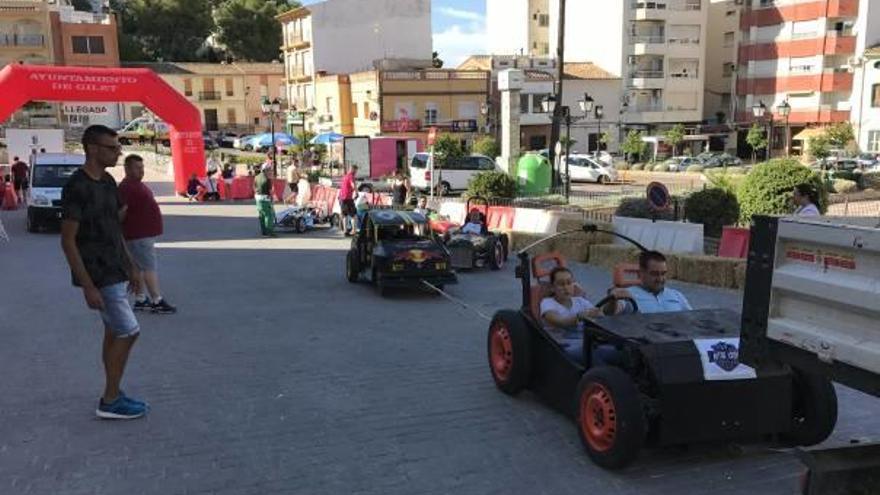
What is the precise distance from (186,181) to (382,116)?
24.2 m

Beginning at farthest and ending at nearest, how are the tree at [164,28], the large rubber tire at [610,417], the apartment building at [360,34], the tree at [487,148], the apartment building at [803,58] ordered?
the tree at [164,28] → the apartment building at [360,34] → the apartment building at [803,58] → the tree at [487,148] → the large rubber tire at [610,417]

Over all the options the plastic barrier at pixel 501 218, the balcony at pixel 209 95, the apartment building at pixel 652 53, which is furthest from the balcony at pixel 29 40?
the plastic barrier at pixel 501 218

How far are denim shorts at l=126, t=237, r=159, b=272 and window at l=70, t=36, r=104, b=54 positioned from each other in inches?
2563

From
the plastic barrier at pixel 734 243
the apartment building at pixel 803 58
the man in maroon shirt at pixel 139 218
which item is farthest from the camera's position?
the apartment building at pixel 803 58

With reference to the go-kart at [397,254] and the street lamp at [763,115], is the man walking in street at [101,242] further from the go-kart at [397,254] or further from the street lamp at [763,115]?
the street lamp at [763,115]

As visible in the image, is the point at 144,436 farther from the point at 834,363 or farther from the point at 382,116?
the point at 382,116

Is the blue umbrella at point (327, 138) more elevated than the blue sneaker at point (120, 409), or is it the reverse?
the blue umbrella at point (327, 138)

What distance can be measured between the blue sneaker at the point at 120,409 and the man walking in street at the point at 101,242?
9.5 inches

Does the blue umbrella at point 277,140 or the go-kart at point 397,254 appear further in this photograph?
the blue umbrella at point 277,140

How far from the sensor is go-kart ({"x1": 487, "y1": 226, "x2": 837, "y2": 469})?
4.65 m

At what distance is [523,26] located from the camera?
69.7m

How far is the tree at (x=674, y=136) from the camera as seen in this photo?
54938 mm

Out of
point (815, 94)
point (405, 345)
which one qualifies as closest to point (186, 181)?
point (405, 345)

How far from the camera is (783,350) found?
3602 millimetres
